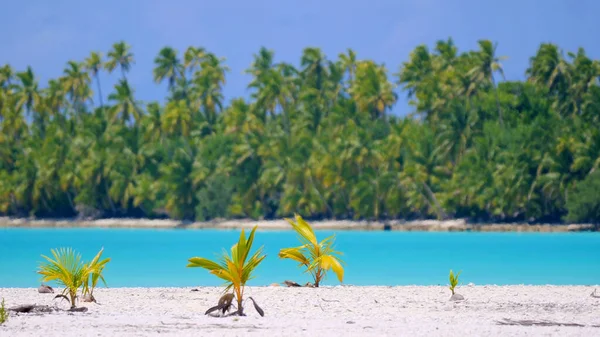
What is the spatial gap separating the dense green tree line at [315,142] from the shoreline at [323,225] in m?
0.83

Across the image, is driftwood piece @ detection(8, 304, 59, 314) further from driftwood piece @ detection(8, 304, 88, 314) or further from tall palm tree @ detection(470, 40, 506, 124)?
tall palm tree @ detection(470, 40, 506, 124)

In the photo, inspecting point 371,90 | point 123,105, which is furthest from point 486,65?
point 123,105

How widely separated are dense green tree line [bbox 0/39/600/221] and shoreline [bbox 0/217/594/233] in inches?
32.8

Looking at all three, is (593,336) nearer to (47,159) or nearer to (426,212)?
(426,212)

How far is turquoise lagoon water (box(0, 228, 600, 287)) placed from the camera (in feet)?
87.3

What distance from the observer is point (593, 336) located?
10641mm

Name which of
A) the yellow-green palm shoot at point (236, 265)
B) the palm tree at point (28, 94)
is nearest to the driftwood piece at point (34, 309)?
the yellow-green palm shoot at point (236, 265)

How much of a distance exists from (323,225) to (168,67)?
26.4 meters

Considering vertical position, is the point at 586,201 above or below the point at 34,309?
above

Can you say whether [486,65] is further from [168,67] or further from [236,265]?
[236,265]

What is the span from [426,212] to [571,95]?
14098 mm

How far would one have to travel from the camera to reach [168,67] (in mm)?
88375

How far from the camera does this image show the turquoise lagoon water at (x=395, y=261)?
2661 centimetres

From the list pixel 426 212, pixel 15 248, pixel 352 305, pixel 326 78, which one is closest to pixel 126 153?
pixel 326 78
